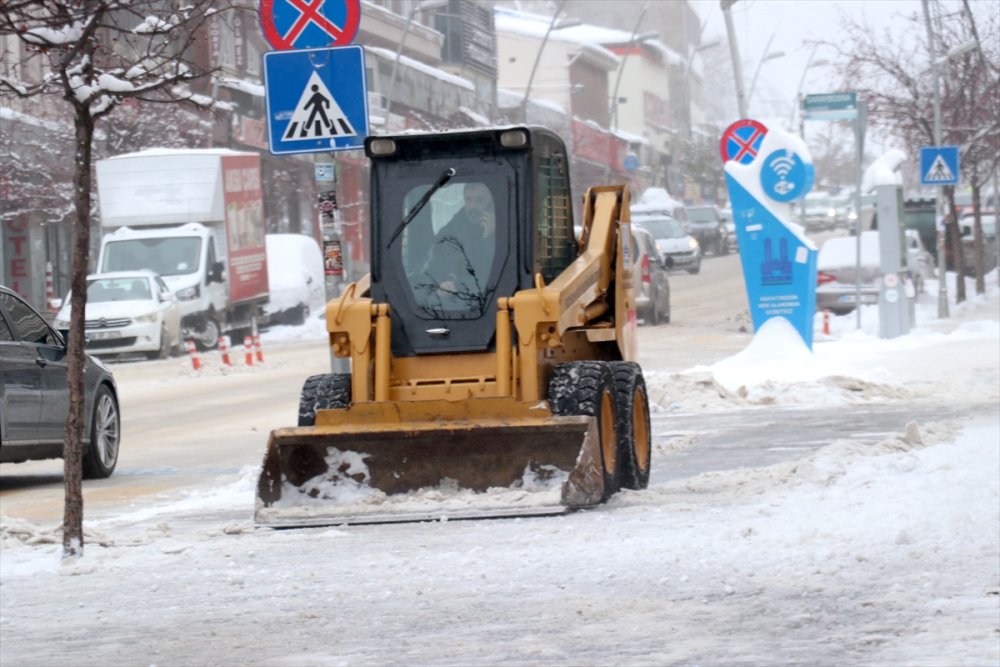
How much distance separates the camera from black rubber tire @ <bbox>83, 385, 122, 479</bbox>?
1430 cm

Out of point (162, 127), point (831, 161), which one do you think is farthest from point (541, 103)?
point (831, 161)

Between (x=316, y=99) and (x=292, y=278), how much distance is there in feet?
98.3

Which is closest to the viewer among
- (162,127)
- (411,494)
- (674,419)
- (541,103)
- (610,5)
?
(411,494)

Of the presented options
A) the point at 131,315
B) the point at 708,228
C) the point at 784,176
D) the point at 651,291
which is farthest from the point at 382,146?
the point at 708,228

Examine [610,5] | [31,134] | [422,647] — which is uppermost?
[610,5]

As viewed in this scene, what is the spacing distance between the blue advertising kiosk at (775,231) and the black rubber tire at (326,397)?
39.1 ft

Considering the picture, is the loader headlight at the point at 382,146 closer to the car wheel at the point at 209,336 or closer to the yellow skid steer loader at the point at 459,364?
the yellow skid steer loader at the point at 459,364

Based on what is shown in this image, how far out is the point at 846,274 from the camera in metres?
34.3

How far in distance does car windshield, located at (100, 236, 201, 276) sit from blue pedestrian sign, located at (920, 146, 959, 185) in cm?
1322

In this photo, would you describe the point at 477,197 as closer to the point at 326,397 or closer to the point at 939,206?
the point at 326,397

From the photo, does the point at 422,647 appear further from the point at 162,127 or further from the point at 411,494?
the point at 162,127

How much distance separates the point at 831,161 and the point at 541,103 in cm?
8143

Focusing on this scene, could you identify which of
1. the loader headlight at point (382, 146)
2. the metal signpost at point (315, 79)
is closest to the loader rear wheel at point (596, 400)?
the metal signpost at point (315, 79)

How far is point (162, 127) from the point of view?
43.8 meters
